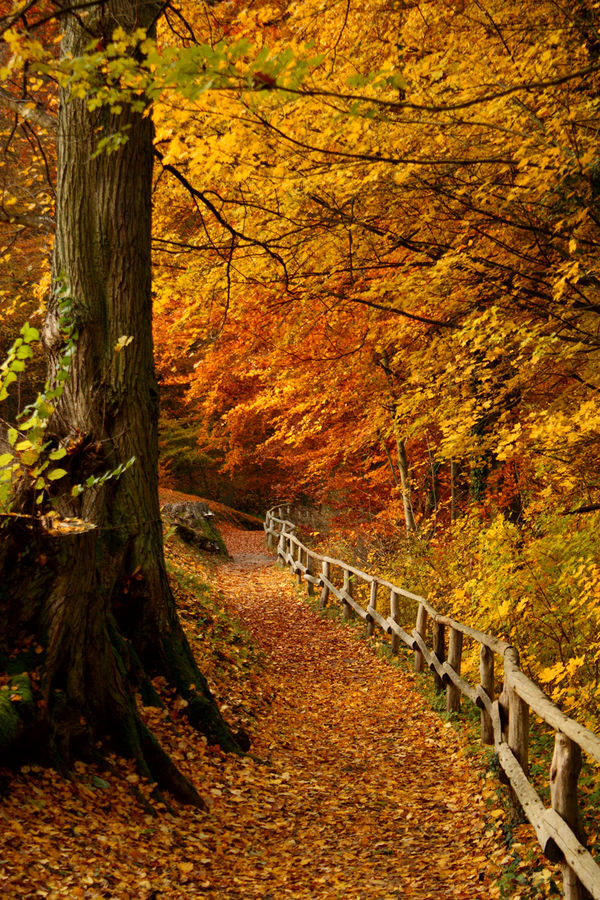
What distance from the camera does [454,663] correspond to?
286 inches

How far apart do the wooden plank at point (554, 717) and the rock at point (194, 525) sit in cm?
1333

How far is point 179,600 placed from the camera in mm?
9289

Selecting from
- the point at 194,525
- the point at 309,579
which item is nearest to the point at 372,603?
the point at 309,579

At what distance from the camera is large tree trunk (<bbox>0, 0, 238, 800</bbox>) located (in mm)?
4500

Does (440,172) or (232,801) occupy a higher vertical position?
(440,172)

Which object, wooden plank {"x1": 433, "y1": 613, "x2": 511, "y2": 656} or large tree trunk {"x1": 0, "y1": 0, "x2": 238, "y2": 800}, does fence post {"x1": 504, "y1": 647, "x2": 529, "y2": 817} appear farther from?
large tree trunk {"x1": 0, "y1": 0, "x2": 238, "y2": 800}

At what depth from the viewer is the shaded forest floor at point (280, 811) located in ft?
11.8

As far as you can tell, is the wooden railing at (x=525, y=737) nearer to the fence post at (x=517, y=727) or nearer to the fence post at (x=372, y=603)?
the fence post at (x=517, y=727)

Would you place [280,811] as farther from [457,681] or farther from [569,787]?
[457,681]

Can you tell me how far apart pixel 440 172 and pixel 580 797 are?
4.79 m

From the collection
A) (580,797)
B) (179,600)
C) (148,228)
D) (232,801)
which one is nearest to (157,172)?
(148,228)

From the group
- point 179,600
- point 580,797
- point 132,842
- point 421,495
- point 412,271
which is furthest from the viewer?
point 421,495

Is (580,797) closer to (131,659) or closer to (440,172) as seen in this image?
(131,659)

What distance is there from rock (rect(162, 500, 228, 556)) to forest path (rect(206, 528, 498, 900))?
7943mm
